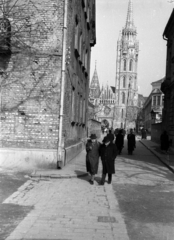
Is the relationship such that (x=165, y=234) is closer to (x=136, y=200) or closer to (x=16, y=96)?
(x=136, y=200)

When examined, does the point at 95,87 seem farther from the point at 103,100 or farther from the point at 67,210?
the point at 67,210

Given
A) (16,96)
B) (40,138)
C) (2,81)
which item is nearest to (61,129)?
(40,138)

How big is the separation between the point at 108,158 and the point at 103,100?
119393 millimetres

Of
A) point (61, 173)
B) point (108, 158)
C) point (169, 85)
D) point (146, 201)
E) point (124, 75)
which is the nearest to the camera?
point (146, 201)

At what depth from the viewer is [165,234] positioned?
479cm

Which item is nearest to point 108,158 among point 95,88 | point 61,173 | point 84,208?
point 61,173

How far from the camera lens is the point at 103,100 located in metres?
Result: 128

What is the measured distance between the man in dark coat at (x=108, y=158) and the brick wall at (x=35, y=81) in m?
2.63

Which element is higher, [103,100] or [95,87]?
[95,87]

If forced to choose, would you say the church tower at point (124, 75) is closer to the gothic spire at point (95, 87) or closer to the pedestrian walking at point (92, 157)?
the gothic spire at point (95, 87)

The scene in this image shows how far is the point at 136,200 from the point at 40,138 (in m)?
5.06

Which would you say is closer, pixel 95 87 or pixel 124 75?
pixel 124 75

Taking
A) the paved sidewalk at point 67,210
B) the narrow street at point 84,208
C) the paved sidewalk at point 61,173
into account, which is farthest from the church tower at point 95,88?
the paved sidewalk at point 67,210

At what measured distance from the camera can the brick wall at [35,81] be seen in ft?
35.9
